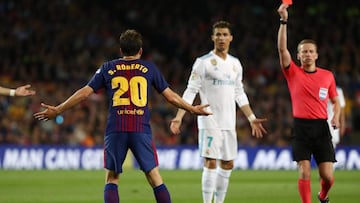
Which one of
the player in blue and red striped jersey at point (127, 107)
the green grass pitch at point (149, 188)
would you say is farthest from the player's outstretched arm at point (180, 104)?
the green grass pitch at point (149, 188)

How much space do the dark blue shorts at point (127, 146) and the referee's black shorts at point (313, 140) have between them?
95.2 inches

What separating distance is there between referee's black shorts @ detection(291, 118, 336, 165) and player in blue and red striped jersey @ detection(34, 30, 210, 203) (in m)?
2.37

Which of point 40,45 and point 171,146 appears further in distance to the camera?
point 40,45

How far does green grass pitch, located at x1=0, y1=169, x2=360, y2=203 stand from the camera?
13.9 meters

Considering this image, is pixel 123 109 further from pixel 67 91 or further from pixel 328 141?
pixel 67 91

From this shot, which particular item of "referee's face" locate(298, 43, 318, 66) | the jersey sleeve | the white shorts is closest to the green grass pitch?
the white shorts

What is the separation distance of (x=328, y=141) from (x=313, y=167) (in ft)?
39.4

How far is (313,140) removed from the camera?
11.2 metres

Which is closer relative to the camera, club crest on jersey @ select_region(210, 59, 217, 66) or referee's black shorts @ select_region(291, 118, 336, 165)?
referee's black shorts @ select_region(291, 118, 336, 165)

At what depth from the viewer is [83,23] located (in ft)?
94.2

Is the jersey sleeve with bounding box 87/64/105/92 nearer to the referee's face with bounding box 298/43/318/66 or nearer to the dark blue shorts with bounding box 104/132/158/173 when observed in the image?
the dark blue shorts with bounding box 104/132/158/173

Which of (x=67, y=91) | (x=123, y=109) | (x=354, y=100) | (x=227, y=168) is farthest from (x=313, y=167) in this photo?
(x=123, y=109)

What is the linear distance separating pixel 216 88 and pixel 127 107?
2.37 metres

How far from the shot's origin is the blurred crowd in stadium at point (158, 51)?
2478 cm
